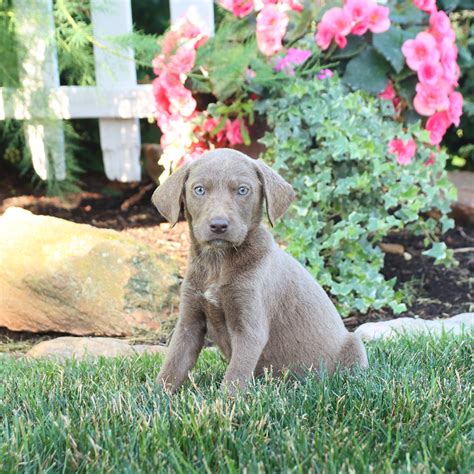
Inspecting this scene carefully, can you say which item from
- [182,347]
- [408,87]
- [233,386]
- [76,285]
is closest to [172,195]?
[182,347]

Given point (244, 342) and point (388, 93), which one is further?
point (388, 93)

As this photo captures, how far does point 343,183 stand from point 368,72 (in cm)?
100

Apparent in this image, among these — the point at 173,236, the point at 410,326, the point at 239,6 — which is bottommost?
the point at 410,326

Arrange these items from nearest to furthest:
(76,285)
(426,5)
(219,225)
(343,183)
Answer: (219,225)
(76,285)
(343,183)
(426,5)

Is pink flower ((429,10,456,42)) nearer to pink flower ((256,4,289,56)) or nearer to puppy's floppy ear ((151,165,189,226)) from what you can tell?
pink flower ((256,4,289,56))

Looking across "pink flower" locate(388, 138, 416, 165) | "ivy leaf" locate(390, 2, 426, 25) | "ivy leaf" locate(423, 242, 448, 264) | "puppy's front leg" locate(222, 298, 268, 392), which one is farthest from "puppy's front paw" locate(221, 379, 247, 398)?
"ivy leaf" locate(390, 2, 426, 25)

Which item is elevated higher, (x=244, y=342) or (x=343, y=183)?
(x=343, y=183)

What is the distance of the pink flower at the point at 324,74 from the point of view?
5.45m

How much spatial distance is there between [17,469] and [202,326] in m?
1.12

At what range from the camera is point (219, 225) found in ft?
9.36

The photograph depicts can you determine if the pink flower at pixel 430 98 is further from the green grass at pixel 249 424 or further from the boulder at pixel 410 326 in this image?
the green grass at pixel 249 424

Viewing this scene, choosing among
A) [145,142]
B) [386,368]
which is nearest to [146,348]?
[386,368]

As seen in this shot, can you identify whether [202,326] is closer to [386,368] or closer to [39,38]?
[386,368]

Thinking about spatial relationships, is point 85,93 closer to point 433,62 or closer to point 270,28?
point 270,28
